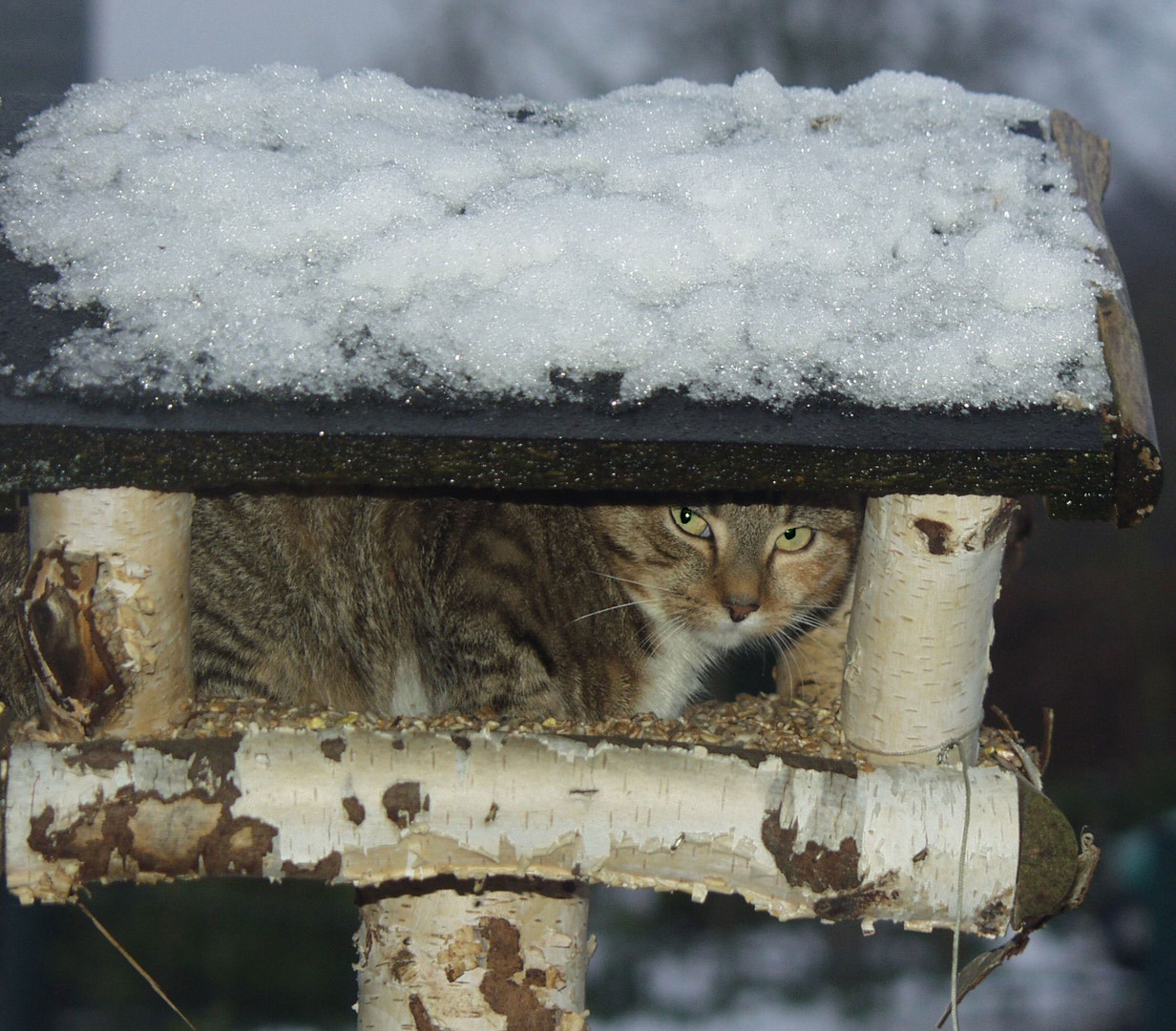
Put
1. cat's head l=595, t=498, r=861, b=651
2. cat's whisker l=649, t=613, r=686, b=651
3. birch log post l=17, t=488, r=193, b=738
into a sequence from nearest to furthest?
birch log post l=17, t=488, r=193, b=738 < cat's head l=595, t=498, r=861, b=651 < cat's whisker l=649, t=613, r=686, b=651

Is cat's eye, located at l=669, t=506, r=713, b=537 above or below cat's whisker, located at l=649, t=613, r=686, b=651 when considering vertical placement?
above

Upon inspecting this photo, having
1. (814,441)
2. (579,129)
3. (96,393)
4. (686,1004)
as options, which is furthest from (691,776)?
(686,1004)

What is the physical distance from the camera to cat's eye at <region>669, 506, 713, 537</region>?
1.94 m

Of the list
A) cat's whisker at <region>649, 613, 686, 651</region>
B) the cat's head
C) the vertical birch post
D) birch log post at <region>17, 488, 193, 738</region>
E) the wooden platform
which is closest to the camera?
the wooden platform

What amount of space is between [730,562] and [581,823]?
641mm

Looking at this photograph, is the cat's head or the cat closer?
the cat

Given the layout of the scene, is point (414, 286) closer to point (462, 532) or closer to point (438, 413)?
point (438, 413)

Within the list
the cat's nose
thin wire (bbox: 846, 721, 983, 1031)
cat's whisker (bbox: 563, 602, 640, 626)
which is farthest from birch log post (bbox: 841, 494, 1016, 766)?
cat's whisker (bbox: 563, 602, 640, 626)

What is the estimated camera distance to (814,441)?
3.93 feet

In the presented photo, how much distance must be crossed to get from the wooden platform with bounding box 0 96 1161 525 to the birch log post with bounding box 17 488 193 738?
14 cm

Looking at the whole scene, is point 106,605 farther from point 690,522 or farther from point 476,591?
point 690,522

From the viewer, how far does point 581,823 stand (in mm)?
1407

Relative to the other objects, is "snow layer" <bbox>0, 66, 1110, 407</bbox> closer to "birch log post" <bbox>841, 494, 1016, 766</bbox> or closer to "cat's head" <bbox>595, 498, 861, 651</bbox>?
"birch log post" <bbox>841, 494, 1016, 766</bbox>

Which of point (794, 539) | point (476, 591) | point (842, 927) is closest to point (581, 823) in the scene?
point (476, 591)
